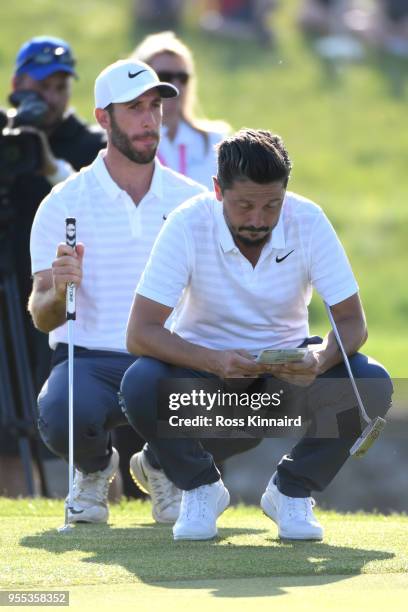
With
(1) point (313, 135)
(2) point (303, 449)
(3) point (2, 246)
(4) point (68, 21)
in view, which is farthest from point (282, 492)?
(4) point (68, 21)

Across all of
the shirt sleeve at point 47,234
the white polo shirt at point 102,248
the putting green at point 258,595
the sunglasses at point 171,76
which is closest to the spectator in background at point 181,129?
the sunglasses at point 171,76

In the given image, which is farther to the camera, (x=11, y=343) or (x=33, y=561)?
(x=11, y=343)

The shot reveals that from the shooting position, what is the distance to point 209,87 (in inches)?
1130

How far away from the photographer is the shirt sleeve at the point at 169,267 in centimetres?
515

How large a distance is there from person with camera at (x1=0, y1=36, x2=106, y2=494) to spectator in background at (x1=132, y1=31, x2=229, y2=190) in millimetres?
435

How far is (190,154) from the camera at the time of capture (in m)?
7.36

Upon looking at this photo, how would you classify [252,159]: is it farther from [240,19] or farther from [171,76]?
[240,19]

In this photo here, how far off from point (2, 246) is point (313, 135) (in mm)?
20672

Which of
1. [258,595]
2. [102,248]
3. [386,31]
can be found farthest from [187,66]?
[386,31]

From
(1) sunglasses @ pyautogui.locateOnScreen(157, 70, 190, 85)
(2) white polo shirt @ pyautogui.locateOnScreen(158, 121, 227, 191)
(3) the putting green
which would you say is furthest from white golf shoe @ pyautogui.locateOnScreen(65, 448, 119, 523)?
(1) sunglasses @ pyautogui.locateOnScreen(157, 70, 190, 85)

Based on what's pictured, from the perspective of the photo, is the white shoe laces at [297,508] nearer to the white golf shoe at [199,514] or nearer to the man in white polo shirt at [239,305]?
the man in white polo shirt at [239,305]

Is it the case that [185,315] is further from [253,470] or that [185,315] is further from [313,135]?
[313,135]

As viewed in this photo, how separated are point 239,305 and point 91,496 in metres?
1.01

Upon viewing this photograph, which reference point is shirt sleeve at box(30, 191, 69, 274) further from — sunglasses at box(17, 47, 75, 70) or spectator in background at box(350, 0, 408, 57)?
spectator in background at box(350, 0, 408, 57)
